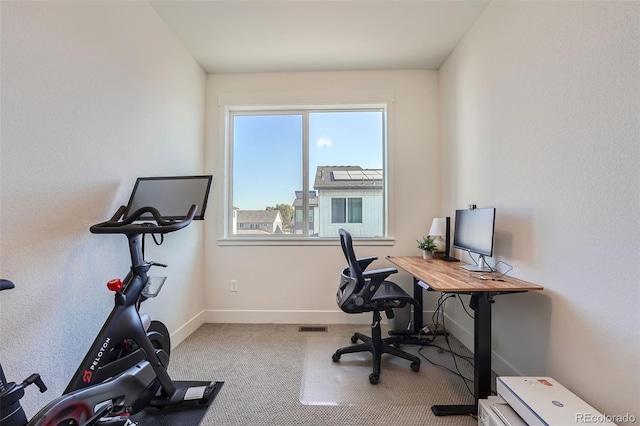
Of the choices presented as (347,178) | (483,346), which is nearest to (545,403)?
(483,346)

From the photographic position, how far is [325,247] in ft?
9.30

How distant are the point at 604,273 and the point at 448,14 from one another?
2.07 metres

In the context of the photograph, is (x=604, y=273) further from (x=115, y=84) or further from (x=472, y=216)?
(x=115, y=84)

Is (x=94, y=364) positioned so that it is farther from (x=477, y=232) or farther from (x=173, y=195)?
(x=477, y=232)

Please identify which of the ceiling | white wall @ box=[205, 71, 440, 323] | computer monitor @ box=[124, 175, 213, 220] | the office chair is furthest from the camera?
white wall @ box=[205, 71, 440, 323]

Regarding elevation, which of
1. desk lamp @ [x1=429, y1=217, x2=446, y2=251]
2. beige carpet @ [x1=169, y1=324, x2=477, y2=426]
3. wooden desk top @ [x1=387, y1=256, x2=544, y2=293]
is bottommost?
beige carpet @ [x1=169, y1=324, x2=477, y2=426]

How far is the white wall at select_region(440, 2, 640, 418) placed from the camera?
1075mm

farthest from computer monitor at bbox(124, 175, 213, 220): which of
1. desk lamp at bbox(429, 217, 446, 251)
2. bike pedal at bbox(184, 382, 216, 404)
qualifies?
desk lamp at bbox(429, 217, 446, 251)

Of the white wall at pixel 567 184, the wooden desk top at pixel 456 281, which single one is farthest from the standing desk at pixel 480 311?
the white wall at pixel 567 184

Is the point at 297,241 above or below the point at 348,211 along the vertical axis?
below

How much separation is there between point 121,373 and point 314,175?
89.6 inches

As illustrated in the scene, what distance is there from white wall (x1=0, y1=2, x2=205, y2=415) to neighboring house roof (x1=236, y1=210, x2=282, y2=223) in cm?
105

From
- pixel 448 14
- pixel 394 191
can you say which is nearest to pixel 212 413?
pixel 394 191
